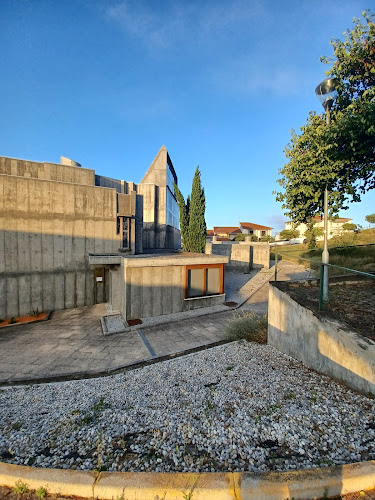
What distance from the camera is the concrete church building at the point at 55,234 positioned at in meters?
11.3

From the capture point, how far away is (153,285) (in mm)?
9938

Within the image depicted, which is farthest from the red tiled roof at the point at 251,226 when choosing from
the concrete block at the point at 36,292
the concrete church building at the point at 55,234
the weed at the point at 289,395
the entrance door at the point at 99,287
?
the weed at the point at 289,395

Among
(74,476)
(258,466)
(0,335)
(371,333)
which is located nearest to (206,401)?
(258,466)

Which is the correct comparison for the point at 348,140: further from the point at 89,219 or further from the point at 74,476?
the point at 89,219

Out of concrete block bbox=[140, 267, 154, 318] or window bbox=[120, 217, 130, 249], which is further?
window bbox=[120, 217, 130, 249]

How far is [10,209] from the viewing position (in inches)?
440

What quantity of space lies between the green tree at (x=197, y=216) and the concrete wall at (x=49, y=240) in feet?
20.3

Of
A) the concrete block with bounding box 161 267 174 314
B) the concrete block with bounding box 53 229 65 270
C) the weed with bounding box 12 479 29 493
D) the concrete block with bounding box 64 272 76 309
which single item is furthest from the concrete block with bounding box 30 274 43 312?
the weed with bounding box 12 479 29 493

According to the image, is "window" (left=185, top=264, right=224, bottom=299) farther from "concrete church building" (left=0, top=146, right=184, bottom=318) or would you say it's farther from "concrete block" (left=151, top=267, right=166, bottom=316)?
"concrete church building" (left=0, top=146, right=184, bottom=318)

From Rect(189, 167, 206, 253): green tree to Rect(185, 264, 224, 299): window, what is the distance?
6124 millimetres

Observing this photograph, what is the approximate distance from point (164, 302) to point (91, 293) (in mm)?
5394

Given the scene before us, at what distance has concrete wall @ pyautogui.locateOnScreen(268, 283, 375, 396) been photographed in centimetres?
334

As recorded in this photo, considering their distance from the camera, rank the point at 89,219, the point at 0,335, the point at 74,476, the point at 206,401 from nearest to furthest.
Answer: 1. the point at 74,476
2. the point at 206,401
3. the point at 0,335
4. the point at 89,219

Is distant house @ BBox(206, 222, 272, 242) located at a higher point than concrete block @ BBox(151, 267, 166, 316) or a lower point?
higher
